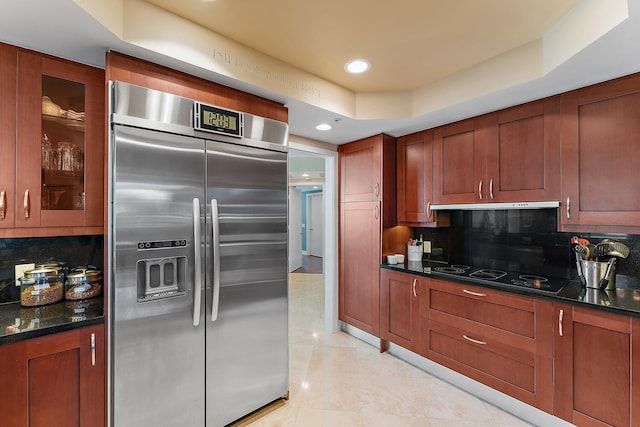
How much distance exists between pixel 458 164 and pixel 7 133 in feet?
10.1

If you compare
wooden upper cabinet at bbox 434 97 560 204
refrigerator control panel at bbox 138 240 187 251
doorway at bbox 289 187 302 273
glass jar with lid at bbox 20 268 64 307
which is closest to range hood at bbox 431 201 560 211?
wooden upper cabinet at bbox 434 97 560 204

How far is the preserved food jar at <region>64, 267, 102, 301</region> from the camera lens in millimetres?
1714

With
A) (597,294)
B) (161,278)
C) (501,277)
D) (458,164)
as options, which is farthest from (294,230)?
(597,294)

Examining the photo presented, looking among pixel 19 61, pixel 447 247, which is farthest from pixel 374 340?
pixel 19 61

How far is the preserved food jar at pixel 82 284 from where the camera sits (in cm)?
171

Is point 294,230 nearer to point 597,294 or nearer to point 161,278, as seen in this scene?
point 161,278

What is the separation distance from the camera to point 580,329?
5.83 ft

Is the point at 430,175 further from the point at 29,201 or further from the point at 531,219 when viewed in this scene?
the point at 29,201

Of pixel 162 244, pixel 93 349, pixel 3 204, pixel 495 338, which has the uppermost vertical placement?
pixel 3 204

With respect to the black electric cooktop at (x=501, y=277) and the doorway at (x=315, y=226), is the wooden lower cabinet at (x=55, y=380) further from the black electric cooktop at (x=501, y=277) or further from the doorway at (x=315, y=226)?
the doorway at (x=315, y=226)

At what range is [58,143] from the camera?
1616mm

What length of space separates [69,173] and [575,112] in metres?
3.23

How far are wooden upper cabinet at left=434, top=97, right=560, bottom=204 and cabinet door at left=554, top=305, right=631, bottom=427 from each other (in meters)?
0.85

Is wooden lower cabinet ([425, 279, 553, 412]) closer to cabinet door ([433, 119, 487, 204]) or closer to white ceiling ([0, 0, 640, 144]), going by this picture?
cabinet door ([433, 119, 487, 204])
